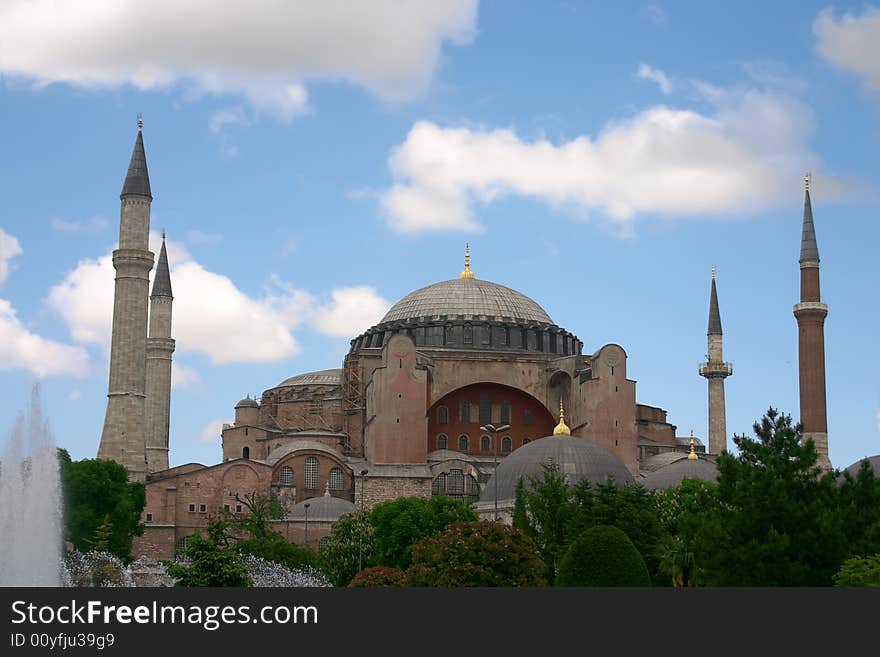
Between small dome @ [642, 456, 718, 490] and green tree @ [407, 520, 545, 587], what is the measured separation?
63.8 ft

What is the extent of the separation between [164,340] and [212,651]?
1851 inches

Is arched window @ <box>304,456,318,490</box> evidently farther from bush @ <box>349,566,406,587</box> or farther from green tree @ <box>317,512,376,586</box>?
bush @ <box>349,566,406,587</box>

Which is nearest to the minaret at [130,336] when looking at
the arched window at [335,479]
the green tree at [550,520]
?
the arched window at [335,479]

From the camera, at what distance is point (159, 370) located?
61375 mm

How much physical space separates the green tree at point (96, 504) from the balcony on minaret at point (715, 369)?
2839 centimetres

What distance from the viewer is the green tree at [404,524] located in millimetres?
38906

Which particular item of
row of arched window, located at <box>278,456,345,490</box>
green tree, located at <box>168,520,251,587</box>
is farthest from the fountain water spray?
row of arched window, located at <box>278,456,345,490</box>

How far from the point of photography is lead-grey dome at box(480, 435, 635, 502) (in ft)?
144

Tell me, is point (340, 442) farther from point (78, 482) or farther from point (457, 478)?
point (78, 482)

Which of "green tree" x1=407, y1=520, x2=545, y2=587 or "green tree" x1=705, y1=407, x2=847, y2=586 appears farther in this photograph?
"green tree" x1=407, y1=520, x2=545, y2=587

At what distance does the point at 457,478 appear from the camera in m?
52.8

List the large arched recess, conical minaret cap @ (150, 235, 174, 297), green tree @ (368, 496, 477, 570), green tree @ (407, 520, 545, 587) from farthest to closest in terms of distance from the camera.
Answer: conical minaret cap @ (150, 235, 174, 297) → the large arched recess → green tree @ (368, 496, 477, 570) → green tree @ (407, 520, 545, 587)

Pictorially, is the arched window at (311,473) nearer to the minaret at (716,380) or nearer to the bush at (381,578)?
the minaret at (716,380)

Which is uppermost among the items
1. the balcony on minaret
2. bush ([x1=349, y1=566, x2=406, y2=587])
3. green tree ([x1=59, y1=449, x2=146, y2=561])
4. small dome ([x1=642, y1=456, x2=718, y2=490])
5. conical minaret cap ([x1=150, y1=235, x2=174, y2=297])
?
conical minaret cap ([x1=150, y1=235, x2=174, y2=297])
